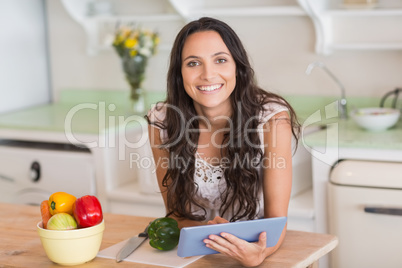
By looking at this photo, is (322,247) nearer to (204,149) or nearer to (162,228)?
(162,228)

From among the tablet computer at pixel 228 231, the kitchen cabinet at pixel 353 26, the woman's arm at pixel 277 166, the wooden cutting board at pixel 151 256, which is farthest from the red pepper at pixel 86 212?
the kitchen cabinet at pixel 353 26

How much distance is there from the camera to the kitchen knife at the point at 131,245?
5.21 feet

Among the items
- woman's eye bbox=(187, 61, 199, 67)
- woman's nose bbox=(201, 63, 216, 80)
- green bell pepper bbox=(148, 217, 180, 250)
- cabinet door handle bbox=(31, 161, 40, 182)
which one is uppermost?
woman's eye bbox=(187, 61, 199, 67)

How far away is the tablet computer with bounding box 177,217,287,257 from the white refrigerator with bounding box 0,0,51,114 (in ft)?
8.35

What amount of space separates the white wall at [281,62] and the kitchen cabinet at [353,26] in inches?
3.4

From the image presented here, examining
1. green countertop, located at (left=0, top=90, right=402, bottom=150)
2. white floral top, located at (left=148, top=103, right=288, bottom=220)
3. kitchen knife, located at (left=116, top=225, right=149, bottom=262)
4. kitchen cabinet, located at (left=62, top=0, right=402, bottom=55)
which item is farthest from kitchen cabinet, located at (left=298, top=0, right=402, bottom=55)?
kitchen knife, located at (left=116, top=225, right=149, bottom=262)

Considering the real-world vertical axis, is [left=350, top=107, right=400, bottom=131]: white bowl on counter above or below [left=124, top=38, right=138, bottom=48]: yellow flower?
below

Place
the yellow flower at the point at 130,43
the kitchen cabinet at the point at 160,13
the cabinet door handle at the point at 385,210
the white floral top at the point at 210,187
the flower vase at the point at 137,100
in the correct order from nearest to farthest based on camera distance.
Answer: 1. the white floral top at the point at 210,187
2. the cabinet door handle at the point at 385,210
3. the kitchen cabinet at the point at 160,13
4. the yellow flower at the point at 130,43
5. the flower vase at the point at 137,100

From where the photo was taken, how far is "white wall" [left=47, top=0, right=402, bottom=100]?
3.13 meters

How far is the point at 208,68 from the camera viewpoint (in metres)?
1.88

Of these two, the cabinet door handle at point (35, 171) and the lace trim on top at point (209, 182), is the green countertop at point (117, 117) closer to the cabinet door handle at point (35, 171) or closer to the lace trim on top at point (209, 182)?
the cabinet door handle at point (35, 171)

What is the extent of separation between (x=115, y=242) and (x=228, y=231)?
387 mm

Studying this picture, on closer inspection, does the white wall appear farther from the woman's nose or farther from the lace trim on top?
the woman's nose

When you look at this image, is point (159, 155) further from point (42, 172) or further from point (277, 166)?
point (42, 172)
